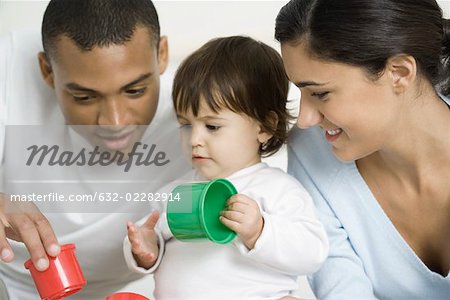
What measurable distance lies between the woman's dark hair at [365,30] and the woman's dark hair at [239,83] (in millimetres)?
134

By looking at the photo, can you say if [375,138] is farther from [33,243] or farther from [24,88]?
[24,88]

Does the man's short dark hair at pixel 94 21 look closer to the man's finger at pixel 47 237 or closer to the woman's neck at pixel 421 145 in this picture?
the man's finger at pixel 47 237

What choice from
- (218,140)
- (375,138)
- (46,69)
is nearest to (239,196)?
(218,140)

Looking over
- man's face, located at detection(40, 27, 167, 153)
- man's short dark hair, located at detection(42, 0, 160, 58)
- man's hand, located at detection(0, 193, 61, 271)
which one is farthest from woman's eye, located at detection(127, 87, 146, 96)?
man's hand, located at detection(0, 193, 61, 271)

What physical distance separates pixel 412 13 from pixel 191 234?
21.5 inches

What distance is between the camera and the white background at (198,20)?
2.23m

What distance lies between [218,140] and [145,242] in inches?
9.1

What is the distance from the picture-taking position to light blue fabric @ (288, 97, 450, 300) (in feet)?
4.47

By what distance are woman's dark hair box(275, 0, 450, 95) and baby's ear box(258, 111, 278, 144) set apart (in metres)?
0.18

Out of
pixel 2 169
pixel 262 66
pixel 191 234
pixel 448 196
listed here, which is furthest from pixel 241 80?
pixel 2 169

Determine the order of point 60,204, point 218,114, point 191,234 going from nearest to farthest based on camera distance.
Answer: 1. point 191,234
2. point 218,114
3. point 60,204

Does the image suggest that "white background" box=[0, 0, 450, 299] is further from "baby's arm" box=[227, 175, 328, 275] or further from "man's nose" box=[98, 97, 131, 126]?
"baby's arm" box=[227, 175, 328, 275]

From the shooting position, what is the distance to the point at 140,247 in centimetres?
125

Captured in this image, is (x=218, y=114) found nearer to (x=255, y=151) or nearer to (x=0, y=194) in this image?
(x=255, y=151)
